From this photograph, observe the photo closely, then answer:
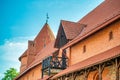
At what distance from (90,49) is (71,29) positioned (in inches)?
210

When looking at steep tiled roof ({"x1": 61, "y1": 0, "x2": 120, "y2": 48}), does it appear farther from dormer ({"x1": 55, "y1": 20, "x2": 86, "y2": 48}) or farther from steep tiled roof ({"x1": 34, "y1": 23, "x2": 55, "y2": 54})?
steep tiled roof ({"x1": 34, "y1": 23, "x2": 55, "y2": 54})

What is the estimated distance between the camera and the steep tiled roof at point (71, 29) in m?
24.5

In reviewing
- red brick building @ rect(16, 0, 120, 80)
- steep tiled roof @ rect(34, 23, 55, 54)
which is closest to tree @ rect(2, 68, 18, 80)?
steep tiled roof @ rect(34, 23, 55, 54)

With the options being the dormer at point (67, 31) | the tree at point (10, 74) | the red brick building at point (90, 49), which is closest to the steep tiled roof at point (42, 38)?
the red brick building at point (90, 49)

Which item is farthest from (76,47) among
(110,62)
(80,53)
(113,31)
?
(110,62)

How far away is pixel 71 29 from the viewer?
993 inches

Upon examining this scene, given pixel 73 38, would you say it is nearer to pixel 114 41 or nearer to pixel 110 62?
pixel 114 41

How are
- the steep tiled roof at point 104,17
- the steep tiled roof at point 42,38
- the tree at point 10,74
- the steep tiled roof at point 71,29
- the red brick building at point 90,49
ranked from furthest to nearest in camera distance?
1. the tree at point 10,74
2. the steep tiled roof at point 42,38
3. the steep tiled roof at point 71,29
4. the steep tiled roof at point 104,17
5. the red brick building at point 90,49

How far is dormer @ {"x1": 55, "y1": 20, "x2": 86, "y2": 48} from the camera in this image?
80.4 ft

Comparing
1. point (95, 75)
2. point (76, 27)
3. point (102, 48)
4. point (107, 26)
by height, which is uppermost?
point (76, 27)

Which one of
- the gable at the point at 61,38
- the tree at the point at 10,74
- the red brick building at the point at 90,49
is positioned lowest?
the red brick building at the point at 90,49

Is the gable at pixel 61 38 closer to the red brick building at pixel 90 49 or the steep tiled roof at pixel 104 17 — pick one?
the red brick building at pixel 90 49

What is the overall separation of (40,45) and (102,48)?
2529 centimetres

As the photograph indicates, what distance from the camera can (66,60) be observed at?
25.5 metres
